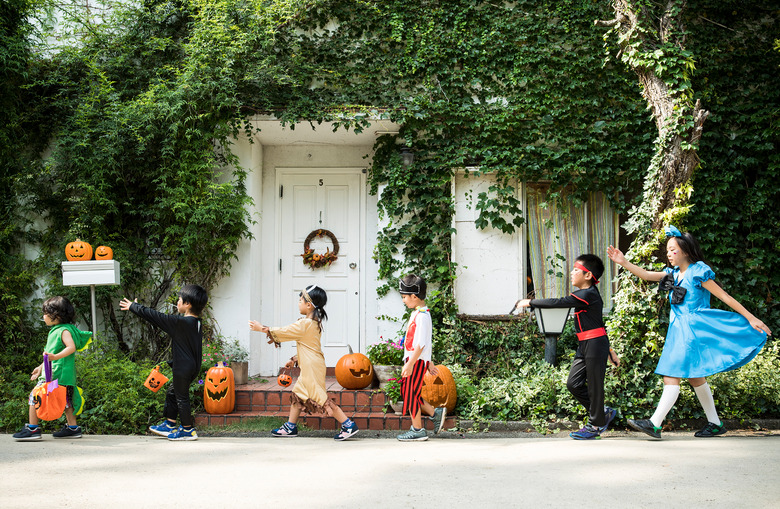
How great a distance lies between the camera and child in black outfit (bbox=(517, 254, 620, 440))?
15.3 feet

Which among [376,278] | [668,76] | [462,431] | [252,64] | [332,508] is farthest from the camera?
[376,278]

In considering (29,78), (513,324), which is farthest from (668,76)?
(29,78)

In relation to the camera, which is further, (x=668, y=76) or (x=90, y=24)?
(x=90, y=24)

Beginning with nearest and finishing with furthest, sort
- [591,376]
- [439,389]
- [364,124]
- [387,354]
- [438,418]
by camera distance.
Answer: [591,376] < [438,418] < [439,389] < [387,354] < [364,124]

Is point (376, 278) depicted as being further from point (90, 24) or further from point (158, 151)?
point (90, 24)

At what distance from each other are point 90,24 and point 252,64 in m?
2.24

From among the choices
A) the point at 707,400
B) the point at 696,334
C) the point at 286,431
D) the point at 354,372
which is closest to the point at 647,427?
the point at 707,400

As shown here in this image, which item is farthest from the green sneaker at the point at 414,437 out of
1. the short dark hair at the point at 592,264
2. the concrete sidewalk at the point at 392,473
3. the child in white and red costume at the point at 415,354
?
the short dark hair at the point at 592,264

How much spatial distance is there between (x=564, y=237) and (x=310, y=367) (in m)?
3.80

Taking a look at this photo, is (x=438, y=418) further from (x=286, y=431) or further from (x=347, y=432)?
(x=286, y=431)

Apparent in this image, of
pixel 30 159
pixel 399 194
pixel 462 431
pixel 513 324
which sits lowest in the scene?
pixel 462 431

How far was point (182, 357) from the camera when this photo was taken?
16.2 feet

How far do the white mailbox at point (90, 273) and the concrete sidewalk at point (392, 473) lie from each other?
65.4 inches

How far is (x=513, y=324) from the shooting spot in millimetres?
6871
